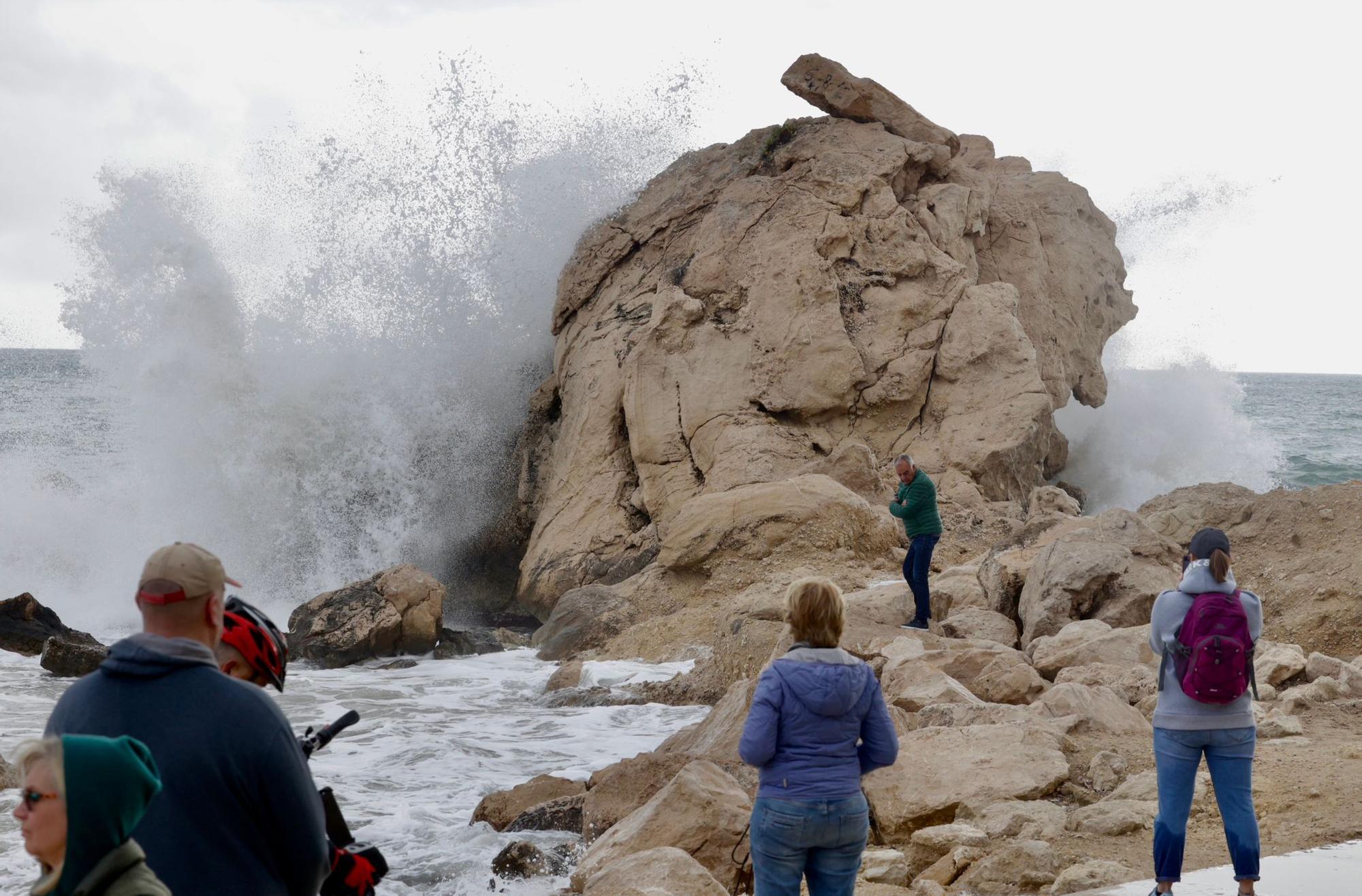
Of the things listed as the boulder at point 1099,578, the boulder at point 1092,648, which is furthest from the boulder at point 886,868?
the boulder at point 1099,578

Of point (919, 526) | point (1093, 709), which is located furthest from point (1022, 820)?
point (919, 526)

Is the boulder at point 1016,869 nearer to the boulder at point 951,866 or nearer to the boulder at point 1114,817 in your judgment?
the boulder at point 951,866

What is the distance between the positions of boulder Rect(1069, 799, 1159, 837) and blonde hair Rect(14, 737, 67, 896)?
4346 millimetres

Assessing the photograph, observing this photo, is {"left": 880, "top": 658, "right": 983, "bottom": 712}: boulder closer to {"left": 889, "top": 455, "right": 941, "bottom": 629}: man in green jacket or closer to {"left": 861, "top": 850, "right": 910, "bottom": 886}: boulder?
{"left": 889, "top": 455, "right": 941, "bottom": 629}: man in green jacket

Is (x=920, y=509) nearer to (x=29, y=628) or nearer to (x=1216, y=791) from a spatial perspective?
(x=1216, y=791)

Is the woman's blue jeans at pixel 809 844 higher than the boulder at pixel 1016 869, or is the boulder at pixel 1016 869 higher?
the woman's blue jeans at pixel 809 844

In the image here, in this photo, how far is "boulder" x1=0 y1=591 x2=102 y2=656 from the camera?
1207cm

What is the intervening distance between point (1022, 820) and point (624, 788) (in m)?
2.08

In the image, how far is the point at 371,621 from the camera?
12.3 meters

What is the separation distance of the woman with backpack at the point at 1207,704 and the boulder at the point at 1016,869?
0.61 m

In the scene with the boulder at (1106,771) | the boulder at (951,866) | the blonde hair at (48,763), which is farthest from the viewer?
the boulder at (1106,771)

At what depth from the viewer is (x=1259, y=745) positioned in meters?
6.11

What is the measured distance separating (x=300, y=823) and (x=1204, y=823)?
437 centimetres

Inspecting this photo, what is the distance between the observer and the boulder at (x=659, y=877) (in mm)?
4508
